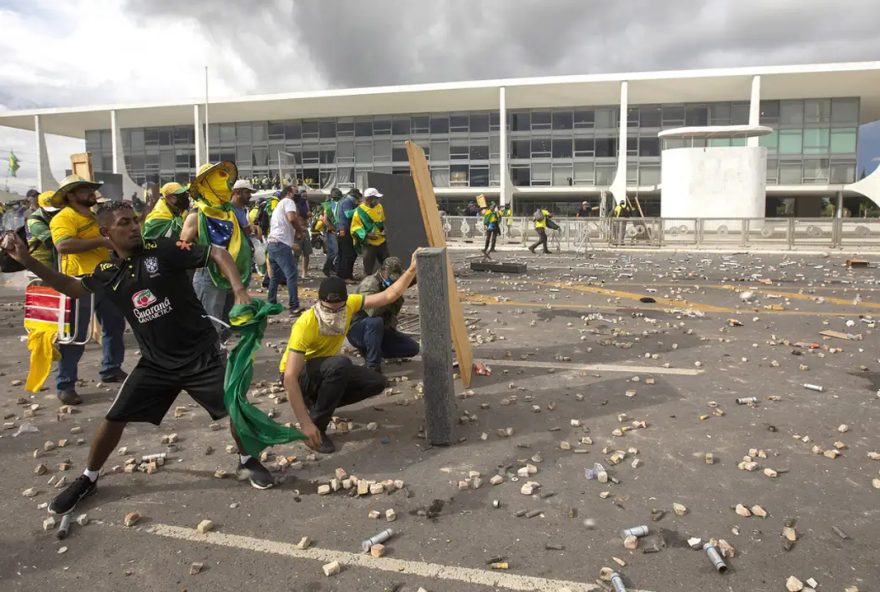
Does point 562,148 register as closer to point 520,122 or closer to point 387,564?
point 520,122

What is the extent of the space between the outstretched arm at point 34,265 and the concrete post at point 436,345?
216 centimetres

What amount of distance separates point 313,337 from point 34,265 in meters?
1.68

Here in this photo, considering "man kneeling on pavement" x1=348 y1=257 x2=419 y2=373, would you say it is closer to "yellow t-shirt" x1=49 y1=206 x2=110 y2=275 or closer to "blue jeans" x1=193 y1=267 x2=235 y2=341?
"blue jeans" x1=193 y1=267 x2=235 y2=341

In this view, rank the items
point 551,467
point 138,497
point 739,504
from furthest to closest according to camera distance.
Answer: point 551,467 < point 138,497 < point 739,504

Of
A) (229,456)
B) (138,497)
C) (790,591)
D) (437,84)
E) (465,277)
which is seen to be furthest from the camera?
(437,84)

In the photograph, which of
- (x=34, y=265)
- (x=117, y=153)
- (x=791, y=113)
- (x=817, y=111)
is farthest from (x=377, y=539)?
(x=117, y=153)

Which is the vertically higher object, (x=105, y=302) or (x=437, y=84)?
(x=437, y=84)

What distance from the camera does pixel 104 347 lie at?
18.7ft

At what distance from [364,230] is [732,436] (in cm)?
666

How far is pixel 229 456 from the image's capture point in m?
4.14

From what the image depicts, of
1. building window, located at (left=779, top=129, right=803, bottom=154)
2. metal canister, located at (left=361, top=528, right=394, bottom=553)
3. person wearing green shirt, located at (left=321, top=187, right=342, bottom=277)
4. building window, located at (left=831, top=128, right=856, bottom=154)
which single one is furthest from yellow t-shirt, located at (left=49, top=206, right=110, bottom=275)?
building window, located at (left=831, top=128, right=856, bottom=154)

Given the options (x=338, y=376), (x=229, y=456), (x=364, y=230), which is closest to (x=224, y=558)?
(x=229, y=456)

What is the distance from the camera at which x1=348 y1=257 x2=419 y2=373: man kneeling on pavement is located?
555cm

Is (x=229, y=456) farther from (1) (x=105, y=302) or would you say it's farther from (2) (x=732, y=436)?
(2) (x=732, y=436)
